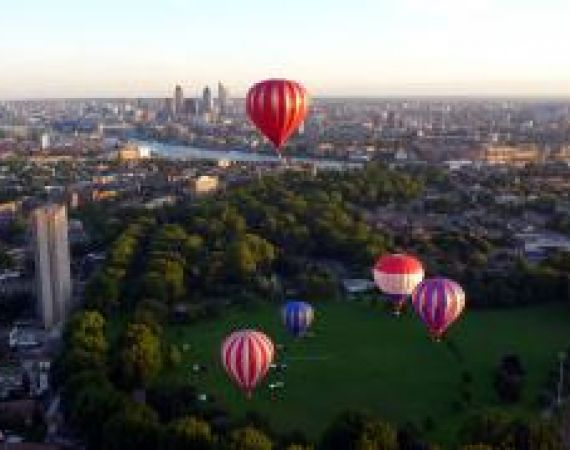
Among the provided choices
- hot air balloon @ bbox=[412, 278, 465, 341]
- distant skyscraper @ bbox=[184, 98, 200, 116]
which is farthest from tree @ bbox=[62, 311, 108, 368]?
distant skyscraper @ bbox=[184, 98, 200, 116]

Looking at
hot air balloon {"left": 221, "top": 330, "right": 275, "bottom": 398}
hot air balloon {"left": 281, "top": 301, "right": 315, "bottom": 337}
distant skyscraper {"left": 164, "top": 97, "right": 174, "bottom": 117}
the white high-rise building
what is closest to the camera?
hot air balloon {"left": 221, "top": 330, "right": 275, "bottom": 398}

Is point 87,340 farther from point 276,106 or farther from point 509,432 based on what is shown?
point 509,432

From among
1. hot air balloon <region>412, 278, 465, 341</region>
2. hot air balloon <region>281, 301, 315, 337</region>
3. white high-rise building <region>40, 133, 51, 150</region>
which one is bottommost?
white high-rise building <region>40, 133, 51, 150</region>

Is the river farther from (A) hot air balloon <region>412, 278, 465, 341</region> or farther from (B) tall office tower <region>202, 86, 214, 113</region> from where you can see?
(A) hot air balloon <region>412, 278, 465, 341</region>

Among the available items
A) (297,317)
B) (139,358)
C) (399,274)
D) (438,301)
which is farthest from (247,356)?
(297,317)

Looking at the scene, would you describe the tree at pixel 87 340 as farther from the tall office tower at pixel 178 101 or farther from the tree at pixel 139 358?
the tall office tower at pixel 178 101

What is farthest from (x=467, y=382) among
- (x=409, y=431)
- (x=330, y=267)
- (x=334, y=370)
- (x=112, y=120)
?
(x=112, y=120)
